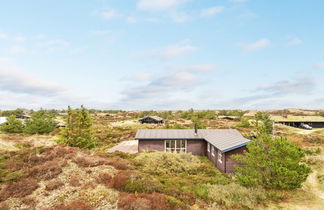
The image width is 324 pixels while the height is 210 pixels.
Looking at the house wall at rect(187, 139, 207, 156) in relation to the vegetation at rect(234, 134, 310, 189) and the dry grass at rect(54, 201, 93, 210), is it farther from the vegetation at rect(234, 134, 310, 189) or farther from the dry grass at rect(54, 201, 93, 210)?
the dry grass at rect(54, 201, 93, 210)

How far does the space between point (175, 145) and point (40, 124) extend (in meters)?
41.1

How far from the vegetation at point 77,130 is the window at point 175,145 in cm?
1192

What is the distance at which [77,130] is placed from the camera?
28922 mm

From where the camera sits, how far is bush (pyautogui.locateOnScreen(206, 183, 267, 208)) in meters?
11.8

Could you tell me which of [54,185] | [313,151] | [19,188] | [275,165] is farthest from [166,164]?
[313,151]

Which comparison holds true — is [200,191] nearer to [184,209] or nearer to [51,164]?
[184,209]

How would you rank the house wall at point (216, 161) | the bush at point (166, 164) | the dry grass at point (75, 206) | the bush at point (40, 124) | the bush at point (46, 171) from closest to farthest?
1. the dry grass at point (75, 206)
2. the bush at point (46, 171)
3. the bush at point (166, 164)
4. the house wall at point (216, 161)
5. the bush at point (40, 124)

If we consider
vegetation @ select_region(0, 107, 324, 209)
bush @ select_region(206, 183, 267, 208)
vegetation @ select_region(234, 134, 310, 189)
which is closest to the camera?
vegetation @ select_region(0, 107, 324, 209)

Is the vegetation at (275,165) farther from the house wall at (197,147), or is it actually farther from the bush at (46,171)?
the bush at (46,171)

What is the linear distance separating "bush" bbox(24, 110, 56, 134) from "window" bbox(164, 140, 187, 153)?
130 feet

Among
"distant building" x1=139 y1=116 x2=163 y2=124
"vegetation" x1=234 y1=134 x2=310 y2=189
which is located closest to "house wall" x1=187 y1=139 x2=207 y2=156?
"vegetation" x1=234 y1=134 x2=310 y2=189

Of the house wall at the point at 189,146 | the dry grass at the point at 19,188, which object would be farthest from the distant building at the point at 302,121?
the dry grass at the point at 19,188

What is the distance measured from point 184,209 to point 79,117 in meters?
22.7

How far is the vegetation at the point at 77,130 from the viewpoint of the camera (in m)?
28.3
